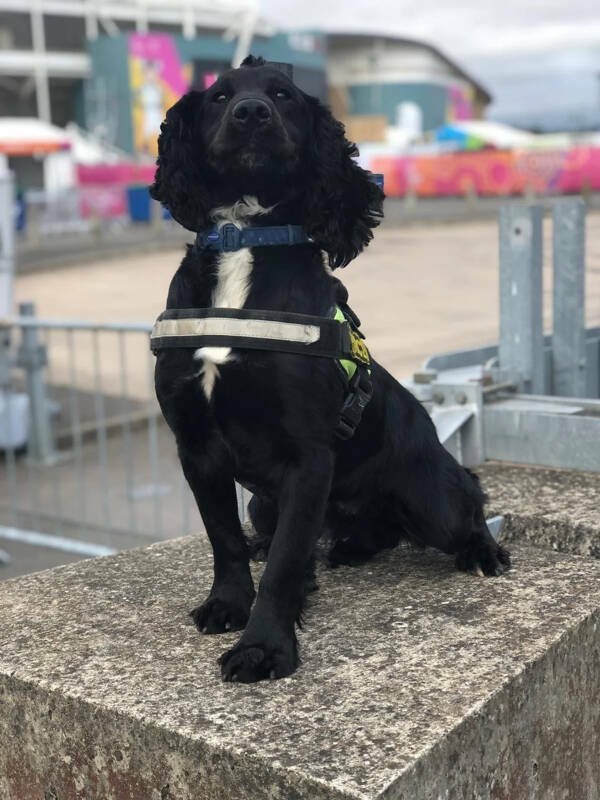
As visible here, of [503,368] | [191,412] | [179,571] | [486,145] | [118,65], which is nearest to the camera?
[191,412]

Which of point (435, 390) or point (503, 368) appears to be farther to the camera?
point (503, 368)

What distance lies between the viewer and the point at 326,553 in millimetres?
2600

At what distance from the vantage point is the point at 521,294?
140 inches

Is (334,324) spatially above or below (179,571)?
above

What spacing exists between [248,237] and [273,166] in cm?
15

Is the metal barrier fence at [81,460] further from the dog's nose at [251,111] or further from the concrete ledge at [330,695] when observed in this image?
the dog's nose at [251,111]

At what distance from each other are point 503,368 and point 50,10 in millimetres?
60230

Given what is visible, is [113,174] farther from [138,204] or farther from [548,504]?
[548,504]

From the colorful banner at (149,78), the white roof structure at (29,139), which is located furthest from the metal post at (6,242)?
the colorful banner at (149,78)

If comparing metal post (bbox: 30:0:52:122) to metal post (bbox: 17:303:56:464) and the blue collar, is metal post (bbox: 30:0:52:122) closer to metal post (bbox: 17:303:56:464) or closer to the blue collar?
metal post (bbox: 17:303:56:464)

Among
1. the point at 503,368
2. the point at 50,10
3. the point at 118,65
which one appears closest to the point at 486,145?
the point at 118,65

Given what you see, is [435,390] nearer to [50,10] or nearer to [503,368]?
[503,368]

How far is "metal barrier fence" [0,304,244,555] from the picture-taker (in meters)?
5.89

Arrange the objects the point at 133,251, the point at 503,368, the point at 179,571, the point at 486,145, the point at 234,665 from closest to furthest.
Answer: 1. the point at 234,665
2. the point at 179,571
3. the point at 503,368
4. the point at 133,251
5. the point at 486,145
